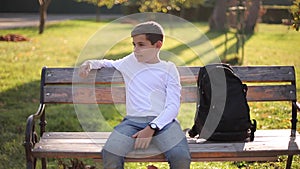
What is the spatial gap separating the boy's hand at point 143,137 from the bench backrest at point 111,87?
0.89 metres

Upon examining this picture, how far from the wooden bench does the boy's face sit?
592 millimetres

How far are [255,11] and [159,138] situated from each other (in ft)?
64.9

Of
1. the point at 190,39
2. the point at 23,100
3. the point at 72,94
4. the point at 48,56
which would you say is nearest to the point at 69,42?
the point at 48,56

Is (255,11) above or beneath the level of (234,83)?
beneath

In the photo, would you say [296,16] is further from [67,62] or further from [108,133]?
[67,62]

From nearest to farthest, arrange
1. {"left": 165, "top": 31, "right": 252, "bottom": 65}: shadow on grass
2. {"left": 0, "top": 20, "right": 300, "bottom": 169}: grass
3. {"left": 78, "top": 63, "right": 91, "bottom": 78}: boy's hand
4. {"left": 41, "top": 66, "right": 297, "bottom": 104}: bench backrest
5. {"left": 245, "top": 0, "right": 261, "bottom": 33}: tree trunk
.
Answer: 1. {"left": 78, "top": 63, "right": 91, "bottom": 78}: boy's hand
2. {"left": 41, "top": 66, "right": 297, "bottom": 104}: bench backrest
3. {"left": 0, "top": 20, "right": 300, "bottom": 169}: grass
4. {"left": 165, "top": 31, "right": 252, "bottom": 65}: shadow on grass
5. {"left": 245, "top": 0, "right": 261, "bottom": 33}: tree trunk

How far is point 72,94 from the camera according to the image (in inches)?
179

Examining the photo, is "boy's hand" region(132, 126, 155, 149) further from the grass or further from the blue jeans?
the grass

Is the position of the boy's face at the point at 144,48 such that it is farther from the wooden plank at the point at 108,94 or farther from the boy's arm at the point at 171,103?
the wooden plank at the point at 108,94

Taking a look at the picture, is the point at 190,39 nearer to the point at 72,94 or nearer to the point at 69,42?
the point at 69,42

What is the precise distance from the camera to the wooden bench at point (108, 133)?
3.77 meters

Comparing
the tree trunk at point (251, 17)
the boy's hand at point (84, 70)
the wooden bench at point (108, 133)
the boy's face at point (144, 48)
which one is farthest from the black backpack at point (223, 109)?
the tree trunk at point (251, 17)

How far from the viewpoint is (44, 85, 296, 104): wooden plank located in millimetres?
4531

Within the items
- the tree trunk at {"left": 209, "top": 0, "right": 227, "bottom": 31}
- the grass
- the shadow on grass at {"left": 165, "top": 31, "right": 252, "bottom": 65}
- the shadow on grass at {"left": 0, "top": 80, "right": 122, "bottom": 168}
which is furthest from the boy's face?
the tree trunk at {"left": 209, "top": 0, "right": 227, "bottom": 31}
